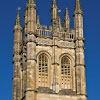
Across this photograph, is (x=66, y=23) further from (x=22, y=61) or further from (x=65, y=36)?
(x=22, y=61)

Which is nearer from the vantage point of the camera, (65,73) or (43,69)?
(43,69)

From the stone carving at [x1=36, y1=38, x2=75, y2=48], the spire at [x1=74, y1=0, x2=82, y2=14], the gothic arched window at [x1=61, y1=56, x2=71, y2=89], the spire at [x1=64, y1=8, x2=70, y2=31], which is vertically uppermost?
the spire at [x1=74, y1=0, x2=82, y2=14]

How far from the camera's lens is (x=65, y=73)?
5144 cm

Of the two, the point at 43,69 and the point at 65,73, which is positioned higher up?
the point at 43,69

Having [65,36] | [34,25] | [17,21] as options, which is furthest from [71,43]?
[17,21]

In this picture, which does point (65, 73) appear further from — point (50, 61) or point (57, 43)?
point (57, 43)

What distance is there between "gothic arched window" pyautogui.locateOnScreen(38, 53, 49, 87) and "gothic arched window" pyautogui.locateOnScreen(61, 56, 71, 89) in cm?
195

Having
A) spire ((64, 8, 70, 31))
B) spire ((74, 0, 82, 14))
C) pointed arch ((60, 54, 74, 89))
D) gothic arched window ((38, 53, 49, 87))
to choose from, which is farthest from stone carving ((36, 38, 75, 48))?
spire ((74, 0, 82, 14))

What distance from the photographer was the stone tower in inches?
1949

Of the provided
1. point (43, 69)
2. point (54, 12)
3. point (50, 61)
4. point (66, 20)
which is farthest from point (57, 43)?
→ point (66, 20)

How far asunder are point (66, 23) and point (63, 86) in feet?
30.0

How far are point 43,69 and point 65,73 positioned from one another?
2.69 meters

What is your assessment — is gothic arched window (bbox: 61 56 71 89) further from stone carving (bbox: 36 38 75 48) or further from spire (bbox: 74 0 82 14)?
spire (bbox: 74 0 82 14)

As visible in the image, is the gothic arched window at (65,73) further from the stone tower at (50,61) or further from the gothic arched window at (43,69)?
the gothic arched window at (43,69)
